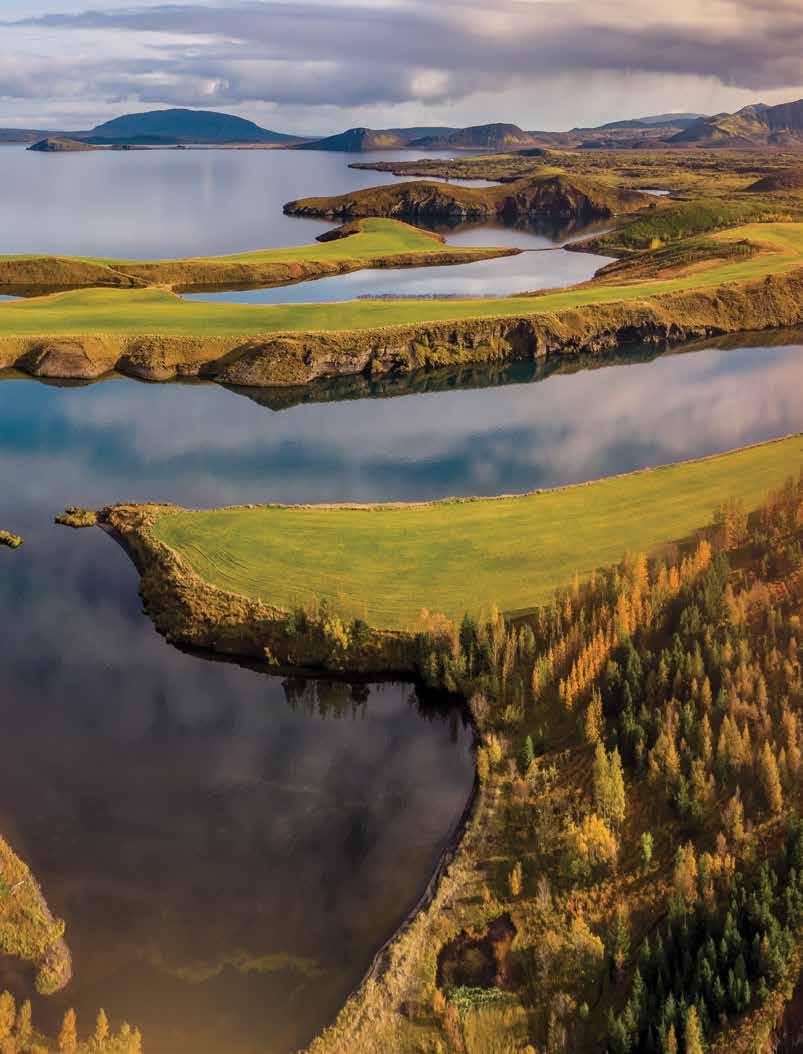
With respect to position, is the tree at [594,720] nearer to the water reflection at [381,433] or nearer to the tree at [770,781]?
the tree at [770,781]

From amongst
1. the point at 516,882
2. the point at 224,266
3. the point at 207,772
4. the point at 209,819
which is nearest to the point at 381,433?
the point at 207,772

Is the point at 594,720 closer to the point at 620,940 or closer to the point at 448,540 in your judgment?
the point at 620,940

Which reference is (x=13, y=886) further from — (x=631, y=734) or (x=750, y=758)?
(x=750, y=758)

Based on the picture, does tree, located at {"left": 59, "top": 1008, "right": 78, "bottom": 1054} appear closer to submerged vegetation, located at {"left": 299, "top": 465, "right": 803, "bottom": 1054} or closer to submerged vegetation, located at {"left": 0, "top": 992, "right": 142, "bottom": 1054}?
submerged vegetation, located at {"left": 0, "top": 992, "right": 142, "bottom": 1054}

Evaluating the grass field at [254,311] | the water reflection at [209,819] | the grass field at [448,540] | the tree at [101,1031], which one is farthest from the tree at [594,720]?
the grass field at [254,311]

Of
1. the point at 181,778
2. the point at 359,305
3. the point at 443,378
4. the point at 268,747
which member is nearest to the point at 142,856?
the point at 181,778

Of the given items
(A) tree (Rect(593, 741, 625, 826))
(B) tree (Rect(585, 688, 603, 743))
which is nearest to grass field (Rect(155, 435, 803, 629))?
(B) tree (Rect(585, 688, 603, 743))
